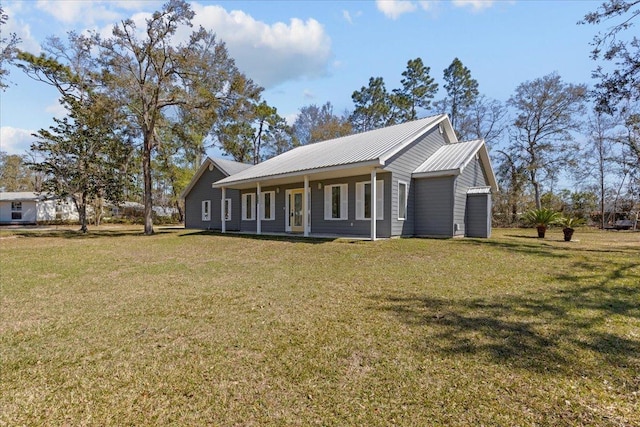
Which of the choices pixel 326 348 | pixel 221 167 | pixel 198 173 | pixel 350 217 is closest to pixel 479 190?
pixel 350 217

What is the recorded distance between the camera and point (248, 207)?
727 inches

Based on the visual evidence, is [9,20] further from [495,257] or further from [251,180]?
[495,257]

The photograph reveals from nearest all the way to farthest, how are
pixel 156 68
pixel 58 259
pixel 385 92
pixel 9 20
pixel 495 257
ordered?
1. pixel 495 257
2. pixel 58 259
3. pixel 9 20
4. pixel 156 68
5. pixel 385 92

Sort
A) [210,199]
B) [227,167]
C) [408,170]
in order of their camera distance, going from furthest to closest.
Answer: [210,199], [227,167], [408,170]

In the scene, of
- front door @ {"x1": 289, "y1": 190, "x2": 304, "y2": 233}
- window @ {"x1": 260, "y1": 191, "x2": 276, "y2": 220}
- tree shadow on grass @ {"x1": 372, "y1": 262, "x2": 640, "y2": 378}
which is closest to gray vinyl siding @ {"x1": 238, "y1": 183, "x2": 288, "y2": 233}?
window @ {"x1": 260, "y1": 191, "x2": 276, "y2": 220}

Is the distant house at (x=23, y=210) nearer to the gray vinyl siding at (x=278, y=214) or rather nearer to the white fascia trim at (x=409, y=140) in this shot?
the gray vinyl siding at (x=278, y=214)

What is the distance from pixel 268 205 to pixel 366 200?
20.0 ft

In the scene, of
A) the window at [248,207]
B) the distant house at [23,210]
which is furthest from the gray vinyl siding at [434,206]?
the distant house at [23,210]

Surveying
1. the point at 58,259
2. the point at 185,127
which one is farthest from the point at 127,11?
the point at 58,259

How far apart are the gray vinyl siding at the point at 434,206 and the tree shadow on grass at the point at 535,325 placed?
710 centimetres

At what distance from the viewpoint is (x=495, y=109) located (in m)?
28.9

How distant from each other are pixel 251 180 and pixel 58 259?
7.83m

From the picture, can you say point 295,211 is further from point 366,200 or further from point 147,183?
point 147,183

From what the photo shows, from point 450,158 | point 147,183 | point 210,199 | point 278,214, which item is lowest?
point 278,214
